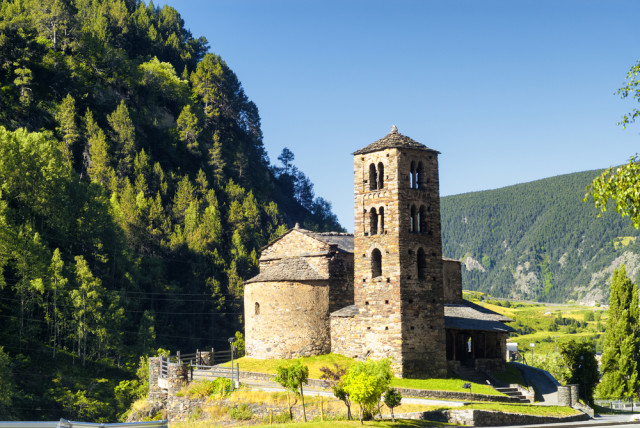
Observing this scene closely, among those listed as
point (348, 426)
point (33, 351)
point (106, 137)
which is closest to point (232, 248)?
point (106, 137)

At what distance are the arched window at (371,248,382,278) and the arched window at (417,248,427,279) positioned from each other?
2.38m

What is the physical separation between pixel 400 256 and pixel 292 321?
353 inches

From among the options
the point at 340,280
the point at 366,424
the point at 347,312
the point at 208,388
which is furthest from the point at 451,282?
the point at 366,424

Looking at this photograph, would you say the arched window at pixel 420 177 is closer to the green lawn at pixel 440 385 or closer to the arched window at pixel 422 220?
the arched window at pixel 422 220

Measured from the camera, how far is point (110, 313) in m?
74.1

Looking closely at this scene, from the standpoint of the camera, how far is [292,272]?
4984 centimetres

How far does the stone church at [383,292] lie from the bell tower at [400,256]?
6 cm

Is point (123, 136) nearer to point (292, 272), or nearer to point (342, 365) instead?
point (292, 272)

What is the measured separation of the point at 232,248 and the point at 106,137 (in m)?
23.5

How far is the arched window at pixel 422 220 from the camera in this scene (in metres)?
46.8

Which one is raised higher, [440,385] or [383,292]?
[383,292]

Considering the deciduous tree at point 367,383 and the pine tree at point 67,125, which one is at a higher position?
the pine tree at point 67,125

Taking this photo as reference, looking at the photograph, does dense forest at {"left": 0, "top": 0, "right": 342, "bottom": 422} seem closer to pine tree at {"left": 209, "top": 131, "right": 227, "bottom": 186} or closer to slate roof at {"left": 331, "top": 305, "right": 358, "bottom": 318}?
pine tree at {"left": 209, "top": 131, "right": 227, "bottom": 186}

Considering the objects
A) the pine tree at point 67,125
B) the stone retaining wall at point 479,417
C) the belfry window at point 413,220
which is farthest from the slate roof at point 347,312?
the pine tree at point 67,125
